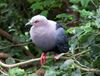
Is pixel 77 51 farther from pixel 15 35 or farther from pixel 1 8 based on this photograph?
pixel 1 8

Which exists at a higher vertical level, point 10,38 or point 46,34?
point 10,38

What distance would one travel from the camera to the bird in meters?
1.99

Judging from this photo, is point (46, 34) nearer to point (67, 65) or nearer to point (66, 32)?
point (66, 32)

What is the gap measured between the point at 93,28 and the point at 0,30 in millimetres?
1262

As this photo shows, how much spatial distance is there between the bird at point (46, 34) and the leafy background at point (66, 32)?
2.7 inches

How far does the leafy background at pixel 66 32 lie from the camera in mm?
1647

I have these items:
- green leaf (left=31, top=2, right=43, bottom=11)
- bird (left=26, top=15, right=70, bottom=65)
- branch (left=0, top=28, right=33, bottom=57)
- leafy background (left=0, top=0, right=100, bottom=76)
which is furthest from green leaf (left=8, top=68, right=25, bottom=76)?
branch (left=0, top=28, right=33, bottom=57)

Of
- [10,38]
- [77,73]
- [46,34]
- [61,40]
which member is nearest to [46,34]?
[46,34]

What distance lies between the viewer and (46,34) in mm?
1981

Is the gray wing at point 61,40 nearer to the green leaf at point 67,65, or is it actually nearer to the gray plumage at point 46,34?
the gray plumage at point 46,34

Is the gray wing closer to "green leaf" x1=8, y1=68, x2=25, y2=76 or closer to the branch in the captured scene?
"green leaf" x1=8, y1=68, x2=25, y2=76

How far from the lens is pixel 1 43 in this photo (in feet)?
8.85

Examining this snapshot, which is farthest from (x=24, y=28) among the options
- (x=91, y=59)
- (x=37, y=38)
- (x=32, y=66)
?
(x=91, y=59)

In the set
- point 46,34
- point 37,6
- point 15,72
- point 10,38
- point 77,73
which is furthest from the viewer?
point 10,38
